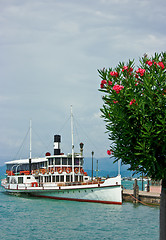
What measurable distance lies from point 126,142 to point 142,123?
2.92 ft

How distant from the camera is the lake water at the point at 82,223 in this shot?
1041 inches

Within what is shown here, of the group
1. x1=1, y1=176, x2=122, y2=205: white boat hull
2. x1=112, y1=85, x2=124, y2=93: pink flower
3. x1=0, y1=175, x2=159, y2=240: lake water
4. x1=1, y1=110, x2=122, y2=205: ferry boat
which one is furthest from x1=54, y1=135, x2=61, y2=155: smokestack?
x1=112, y1=85, x2=124, y2=93: pink flower

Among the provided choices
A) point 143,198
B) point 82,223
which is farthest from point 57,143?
point 82,223

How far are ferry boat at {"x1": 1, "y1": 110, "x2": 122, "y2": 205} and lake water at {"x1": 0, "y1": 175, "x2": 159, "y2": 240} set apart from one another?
2.98m

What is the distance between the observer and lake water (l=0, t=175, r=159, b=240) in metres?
26.4

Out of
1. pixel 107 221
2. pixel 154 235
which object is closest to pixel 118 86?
pixel 154 235

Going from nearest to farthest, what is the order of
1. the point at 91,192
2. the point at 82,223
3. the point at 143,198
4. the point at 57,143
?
the point at 82,223
the point at 143,198
the point at 91,192
the point at 57,143

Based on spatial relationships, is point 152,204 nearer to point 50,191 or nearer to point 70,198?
point 70,198

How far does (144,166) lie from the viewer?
10.6 metres

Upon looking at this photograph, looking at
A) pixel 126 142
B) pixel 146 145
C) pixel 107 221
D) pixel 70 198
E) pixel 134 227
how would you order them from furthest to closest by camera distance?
1. pixel 70 198
2. pixel 107 221
3. pixel 134 227
4. pixel 126 142
5. pixel 146 145

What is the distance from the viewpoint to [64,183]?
2137 inches

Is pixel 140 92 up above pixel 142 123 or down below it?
above

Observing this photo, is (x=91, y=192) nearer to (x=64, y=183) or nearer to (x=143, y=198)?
(x=64, y=183)

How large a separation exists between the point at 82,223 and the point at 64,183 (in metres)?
22.6
